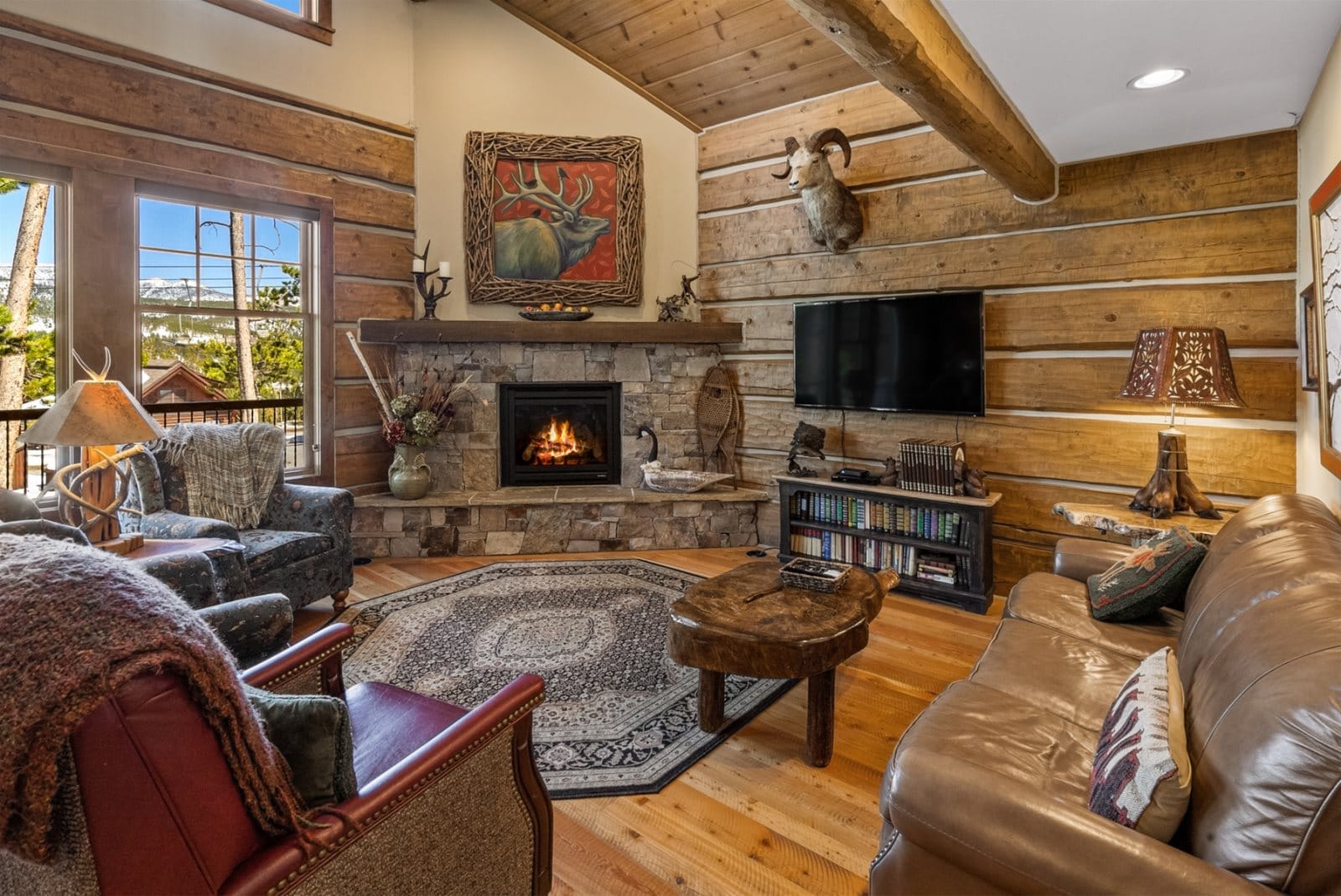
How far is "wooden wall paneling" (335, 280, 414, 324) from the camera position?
4.51m

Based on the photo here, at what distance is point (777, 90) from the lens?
4.45 meters

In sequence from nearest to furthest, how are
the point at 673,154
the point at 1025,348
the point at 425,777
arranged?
1. the point at 425,777
2. the point at 1025,348
3. the point at 673,154

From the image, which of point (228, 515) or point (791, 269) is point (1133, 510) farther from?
point (228, 515)

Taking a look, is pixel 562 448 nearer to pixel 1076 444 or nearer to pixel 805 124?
pixel 805 124

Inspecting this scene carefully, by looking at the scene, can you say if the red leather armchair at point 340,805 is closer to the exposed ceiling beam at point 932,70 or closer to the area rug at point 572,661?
the area rug at point 572,661

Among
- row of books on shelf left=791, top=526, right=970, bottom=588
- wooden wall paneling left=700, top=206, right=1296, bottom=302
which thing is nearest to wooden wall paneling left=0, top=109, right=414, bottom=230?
wooden wall paneling left=700, top=206, right=1296, bottom=302

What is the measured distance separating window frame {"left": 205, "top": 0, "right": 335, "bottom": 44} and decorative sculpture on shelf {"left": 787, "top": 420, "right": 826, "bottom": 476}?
12.5 ft

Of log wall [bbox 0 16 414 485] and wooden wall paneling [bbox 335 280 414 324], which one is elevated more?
log wall [bbox 0 16 414 485]

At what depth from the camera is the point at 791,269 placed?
4.57 m

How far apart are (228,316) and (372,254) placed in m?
0.94

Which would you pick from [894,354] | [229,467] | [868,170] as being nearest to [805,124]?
[868,170]

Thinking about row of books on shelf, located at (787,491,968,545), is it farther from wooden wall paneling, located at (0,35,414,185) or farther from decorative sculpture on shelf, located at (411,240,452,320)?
wooden wall paneling, located at (0,35,414,185)

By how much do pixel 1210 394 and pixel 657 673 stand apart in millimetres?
2452

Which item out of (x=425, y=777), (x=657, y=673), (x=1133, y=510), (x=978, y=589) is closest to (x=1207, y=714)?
(x=425, y=777)
